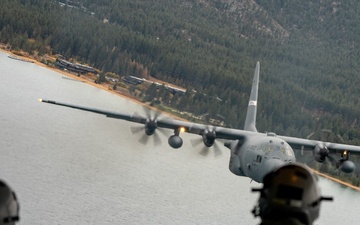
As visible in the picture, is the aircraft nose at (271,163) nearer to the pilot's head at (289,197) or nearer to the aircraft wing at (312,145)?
the aircraft wing at (312,145)

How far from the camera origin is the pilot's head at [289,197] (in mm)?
6176

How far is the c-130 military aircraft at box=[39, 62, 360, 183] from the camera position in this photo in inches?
1877

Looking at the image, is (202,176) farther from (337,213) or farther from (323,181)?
(323,181)

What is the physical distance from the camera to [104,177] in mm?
87688

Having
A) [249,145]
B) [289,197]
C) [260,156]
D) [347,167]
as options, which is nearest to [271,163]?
[260,156]

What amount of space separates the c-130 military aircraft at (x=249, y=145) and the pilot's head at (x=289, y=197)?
38.6m

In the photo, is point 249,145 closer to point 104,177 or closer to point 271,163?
point 271,163

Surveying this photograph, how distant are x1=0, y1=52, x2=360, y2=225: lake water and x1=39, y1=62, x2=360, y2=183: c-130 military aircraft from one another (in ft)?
52.4

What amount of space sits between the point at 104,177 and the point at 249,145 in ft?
128

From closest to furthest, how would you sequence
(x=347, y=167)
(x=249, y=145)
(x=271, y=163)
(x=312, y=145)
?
(x=271, y=163) < (x=249, y=145) < (x=347, y=167) < (x=312, y=145)

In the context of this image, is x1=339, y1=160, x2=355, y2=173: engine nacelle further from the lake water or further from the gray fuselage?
the lake water

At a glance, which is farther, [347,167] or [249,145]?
[347,167]

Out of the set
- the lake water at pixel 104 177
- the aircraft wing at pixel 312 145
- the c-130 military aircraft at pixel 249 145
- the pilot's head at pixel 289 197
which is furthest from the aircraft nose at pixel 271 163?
the pilot's head at pixel 289 197

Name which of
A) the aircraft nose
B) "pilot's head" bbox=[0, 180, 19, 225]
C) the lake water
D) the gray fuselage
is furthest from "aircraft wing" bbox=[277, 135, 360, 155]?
"pilot's head" bbox=[0, 180, 19, 225]
